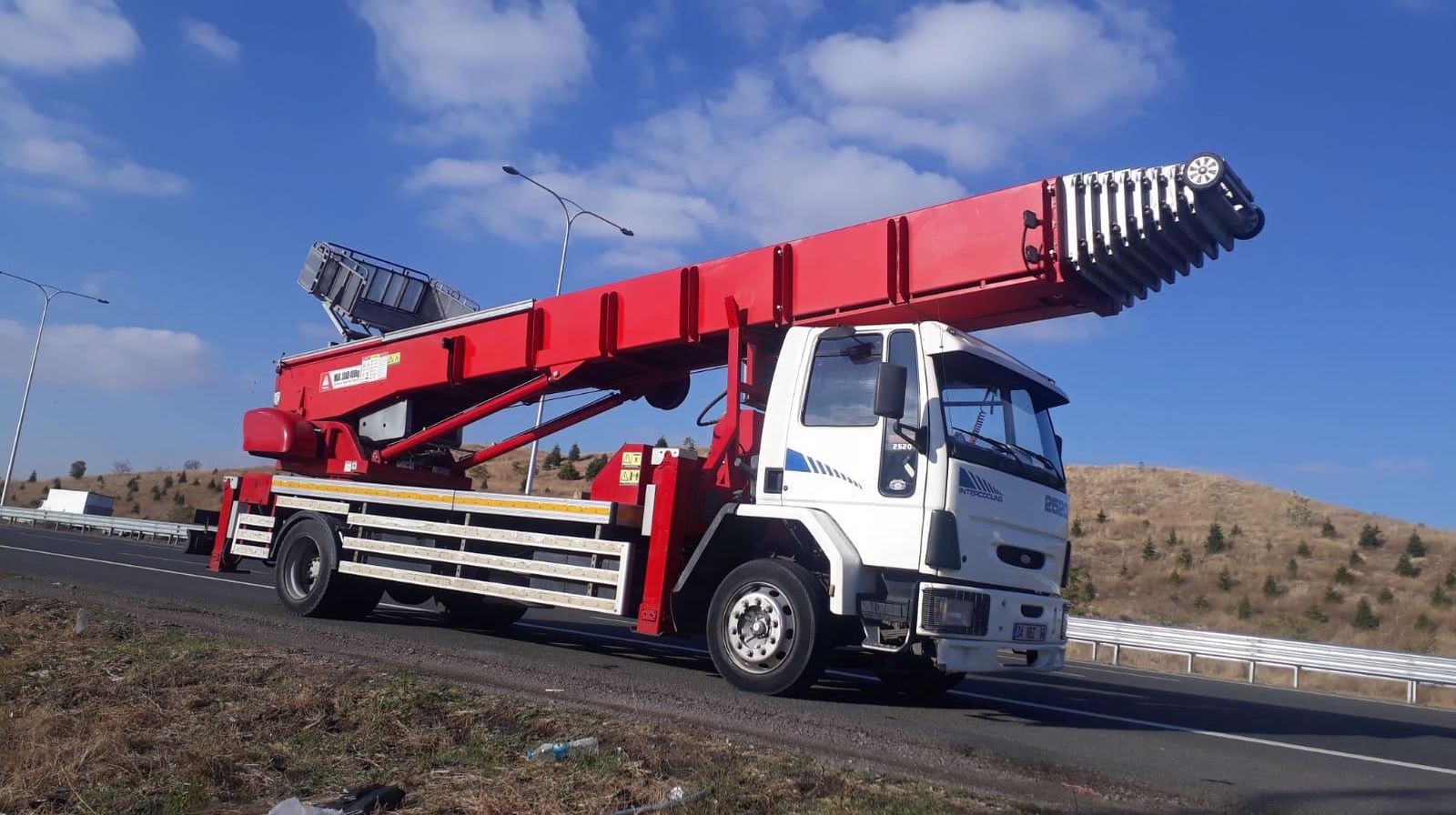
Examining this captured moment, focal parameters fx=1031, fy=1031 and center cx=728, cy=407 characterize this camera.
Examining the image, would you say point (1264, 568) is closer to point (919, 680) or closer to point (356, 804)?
point (919, 680)

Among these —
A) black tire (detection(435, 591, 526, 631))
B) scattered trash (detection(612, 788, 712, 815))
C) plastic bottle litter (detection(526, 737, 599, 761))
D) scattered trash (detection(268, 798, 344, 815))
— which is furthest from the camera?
black tire (detection(435, 591, 526, 631))

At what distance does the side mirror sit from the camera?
679 centimetres

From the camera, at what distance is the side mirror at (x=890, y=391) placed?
267 inches

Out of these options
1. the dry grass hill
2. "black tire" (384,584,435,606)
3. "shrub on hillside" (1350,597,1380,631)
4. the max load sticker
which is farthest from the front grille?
"shrub on hillside" (1350,597,1380,631)

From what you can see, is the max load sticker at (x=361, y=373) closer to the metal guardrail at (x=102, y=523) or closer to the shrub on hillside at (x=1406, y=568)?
the metal guardrail at (x=102, y=523)

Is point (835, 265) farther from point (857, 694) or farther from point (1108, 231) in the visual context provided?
point (857, 694)

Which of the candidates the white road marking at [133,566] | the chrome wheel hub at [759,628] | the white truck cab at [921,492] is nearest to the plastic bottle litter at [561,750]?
the white truck cab at [921,492]

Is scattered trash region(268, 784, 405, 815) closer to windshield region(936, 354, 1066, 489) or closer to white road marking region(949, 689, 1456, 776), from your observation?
windshield region(936, 354, 1066, 489)

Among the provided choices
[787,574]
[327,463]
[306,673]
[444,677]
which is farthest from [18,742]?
[327,463]

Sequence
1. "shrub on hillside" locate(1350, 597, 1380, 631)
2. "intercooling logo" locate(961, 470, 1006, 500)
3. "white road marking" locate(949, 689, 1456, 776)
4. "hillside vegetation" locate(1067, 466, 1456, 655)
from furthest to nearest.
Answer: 1. "hillside vegetation" locate(1067, 466, 1456, 655)
2. "shrub on hillside" locate(1350, 597, 1380, 631)
3. "intercooling logo" locate(961, 470, 1006, 500)
4. "white road marking" locate(949, 689, 1456, 776)

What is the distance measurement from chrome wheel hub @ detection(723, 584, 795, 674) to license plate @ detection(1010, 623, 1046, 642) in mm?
1550

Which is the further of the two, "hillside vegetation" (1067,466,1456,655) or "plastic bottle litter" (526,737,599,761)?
"hillside vegetation" (1067,466,1456,655)

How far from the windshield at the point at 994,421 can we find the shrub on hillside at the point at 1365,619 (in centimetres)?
2480

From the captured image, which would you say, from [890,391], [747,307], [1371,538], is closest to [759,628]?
[890,391]
